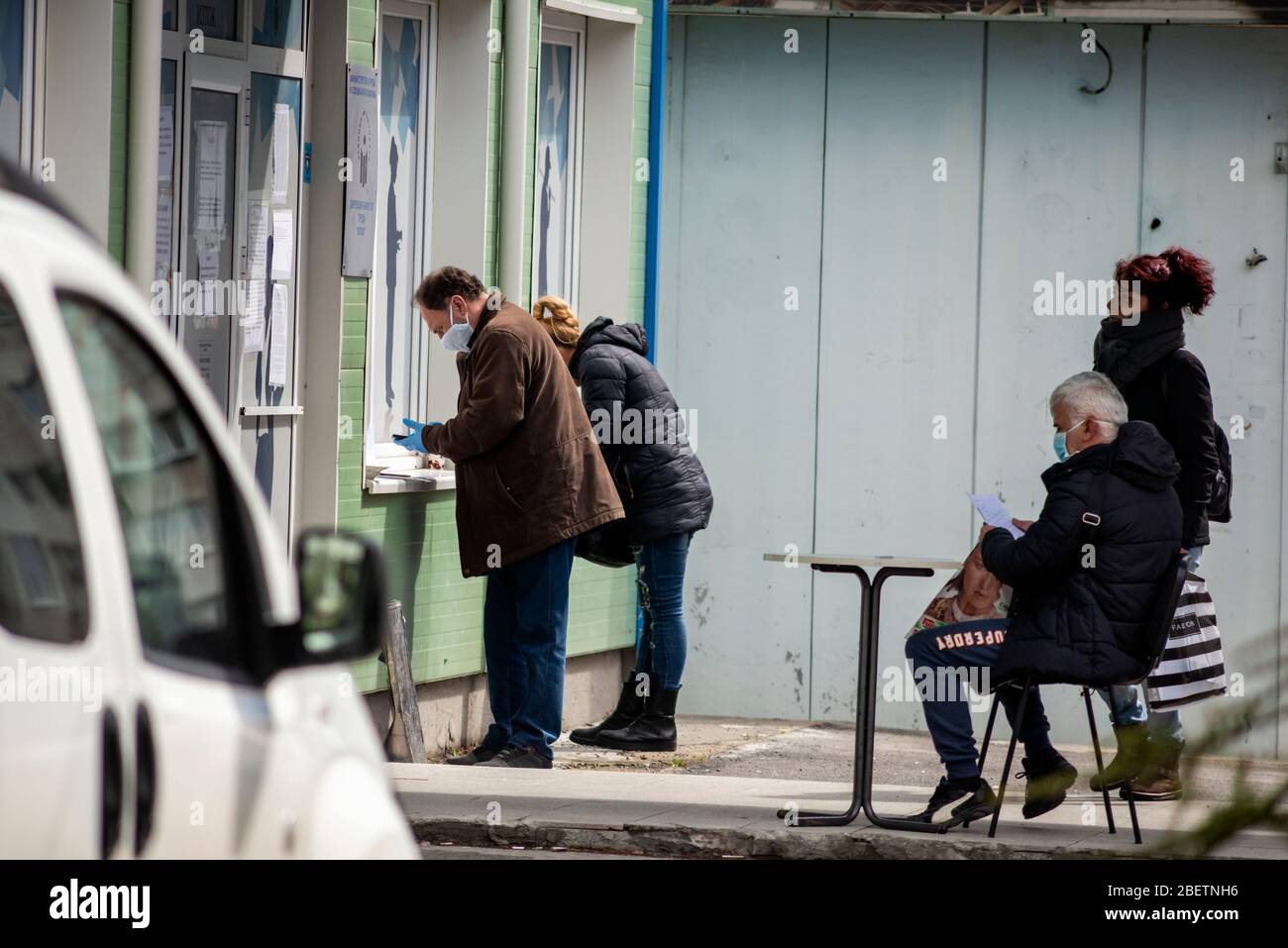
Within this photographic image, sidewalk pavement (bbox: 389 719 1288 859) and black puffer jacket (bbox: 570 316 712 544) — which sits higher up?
black puffer jacket (bbox: 570 316 712 544)

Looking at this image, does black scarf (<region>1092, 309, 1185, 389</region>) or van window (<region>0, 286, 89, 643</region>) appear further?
black scarf (<region>1092, 309, 1185, 389</region>)

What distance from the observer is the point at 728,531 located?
10.6m

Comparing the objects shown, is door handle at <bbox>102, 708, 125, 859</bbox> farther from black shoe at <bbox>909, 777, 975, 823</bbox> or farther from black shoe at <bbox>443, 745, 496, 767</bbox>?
black shoe at <bbox>443, 745, 496, 767</bbox>

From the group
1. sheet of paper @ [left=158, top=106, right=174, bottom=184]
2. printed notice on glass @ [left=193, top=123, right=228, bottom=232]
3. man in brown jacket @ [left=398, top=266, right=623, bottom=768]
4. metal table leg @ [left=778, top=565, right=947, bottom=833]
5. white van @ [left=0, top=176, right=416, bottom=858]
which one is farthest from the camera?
man in brown jacket @ [left=398, top=266, right=623, bottom=768]

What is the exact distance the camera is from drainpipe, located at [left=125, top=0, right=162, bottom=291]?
23.8ft

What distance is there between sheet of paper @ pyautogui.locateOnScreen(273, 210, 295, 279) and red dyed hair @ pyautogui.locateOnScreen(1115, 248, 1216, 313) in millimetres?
3365

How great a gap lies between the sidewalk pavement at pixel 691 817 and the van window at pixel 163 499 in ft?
13.1

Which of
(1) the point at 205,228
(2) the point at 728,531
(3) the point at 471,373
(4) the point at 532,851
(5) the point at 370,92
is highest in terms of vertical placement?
(5) the point at 370,92

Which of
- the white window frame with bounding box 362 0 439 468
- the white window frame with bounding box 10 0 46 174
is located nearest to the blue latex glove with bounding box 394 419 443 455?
the white window frame with bounding box 362 0 439 468

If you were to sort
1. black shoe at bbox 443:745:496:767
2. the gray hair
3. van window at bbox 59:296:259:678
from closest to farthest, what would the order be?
1. van window at bbox 59:296:259:678
2. the gray hair
3. black shoe at bbox 443:745:496:767

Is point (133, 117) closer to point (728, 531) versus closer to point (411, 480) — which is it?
point (411, 480)

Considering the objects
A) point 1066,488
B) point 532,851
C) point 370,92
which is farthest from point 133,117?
point 1066,488

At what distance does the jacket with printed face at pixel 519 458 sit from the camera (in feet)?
26.6
